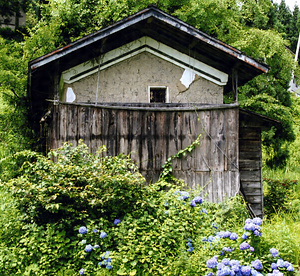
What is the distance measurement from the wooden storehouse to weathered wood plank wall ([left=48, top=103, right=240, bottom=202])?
0.07ft

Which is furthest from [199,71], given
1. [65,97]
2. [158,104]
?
[65,97]

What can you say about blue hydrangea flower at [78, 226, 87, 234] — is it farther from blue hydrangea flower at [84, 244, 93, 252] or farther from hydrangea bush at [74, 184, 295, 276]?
blue hydrangea flower at [84, 244, 93, 252]

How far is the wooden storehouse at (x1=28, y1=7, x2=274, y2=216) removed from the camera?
25.7ft

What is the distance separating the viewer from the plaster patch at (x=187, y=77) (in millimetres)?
9539

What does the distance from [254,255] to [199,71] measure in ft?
18.3

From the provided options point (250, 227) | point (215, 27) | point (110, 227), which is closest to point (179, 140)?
point (110, 227)

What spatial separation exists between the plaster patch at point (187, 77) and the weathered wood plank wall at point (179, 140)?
5.69 ft

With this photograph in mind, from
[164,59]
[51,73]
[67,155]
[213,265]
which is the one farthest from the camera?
[164,59]

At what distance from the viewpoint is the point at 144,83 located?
31.2 feet

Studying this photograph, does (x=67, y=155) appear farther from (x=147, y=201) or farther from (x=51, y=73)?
(x=51, y=73)

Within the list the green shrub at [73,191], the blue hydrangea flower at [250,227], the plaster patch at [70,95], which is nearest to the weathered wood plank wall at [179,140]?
the green shrub at [73,191]

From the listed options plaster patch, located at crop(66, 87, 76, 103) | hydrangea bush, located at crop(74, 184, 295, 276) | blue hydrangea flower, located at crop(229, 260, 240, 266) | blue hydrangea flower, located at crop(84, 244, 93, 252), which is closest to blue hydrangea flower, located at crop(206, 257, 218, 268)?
hydrangea bush, located at crop(74, 184, 295, 276)

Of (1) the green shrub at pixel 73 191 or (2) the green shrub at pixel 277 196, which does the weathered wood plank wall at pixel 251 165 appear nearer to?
(2) the green shrub at pixel 277 196

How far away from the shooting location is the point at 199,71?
957 cm
